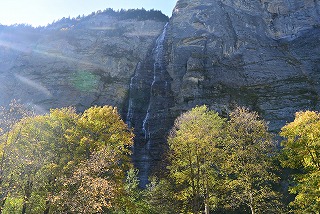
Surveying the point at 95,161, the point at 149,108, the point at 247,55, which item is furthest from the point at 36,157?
the point at 247,55

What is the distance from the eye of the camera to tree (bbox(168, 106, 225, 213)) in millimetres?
25297

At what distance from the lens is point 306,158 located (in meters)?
25.2

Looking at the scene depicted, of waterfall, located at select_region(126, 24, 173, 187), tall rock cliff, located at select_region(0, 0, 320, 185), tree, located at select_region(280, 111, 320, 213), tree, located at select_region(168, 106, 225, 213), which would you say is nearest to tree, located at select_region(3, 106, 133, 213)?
Result: tree, located at select_region(168, 106, 225, 213)

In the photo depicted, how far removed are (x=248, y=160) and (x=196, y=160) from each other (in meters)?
4.27

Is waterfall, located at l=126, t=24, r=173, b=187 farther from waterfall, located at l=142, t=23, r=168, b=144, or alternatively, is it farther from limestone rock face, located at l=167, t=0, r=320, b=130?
limestone rock face, located at l=167, t=0, r=320, b=130

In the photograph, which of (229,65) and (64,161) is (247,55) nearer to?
(229,65)

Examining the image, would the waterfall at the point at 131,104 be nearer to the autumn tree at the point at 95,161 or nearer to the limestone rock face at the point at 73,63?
the limestone rock face at the point at 73,63

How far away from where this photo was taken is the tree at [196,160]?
83.0 feet

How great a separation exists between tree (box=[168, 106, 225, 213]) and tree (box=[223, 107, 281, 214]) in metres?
1.23

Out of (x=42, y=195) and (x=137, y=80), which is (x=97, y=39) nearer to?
(x=137, y=80)

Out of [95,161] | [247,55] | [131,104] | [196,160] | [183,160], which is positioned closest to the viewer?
[95,161]

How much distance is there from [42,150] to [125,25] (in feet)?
235

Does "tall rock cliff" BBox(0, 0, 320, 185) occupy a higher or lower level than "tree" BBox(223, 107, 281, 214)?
higher

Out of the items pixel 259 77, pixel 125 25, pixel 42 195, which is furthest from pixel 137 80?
pixel 42 195
